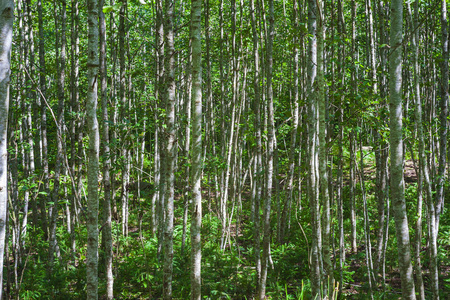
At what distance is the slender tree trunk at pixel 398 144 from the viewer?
287cm

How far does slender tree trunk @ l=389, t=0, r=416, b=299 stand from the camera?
113 inches

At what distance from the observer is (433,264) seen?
4734mm

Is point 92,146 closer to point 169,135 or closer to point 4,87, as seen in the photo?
point 169,135

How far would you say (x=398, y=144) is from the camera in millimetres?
2895

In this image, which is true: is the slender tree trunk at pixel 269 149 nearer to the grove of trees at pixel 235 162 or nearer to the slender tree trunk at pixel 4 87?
the grove of trees at pixel 235 162

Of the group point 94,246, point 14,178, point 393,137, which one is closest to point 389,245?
point 393,137

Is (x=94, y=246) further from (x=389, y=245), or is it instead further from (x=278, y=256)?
(x=389, y=245)

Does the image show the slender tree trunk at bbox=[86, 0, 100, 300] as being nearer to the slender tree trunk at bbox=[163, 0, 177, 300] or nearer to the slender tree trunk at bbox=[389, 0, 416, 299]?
the slender tree trunk at bbox=[163, 0, 177, 300]

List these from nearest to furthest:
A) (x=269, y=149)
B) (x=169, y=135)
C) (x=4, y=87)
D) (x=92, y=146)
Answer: (x=4, y=87)
(x=92, y=146)
(x=169, y=135)
(x=269, y=149)

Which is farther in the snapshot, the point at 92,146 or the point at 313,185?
the point at 313,185

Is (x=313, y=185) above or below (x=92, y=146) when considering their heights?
below

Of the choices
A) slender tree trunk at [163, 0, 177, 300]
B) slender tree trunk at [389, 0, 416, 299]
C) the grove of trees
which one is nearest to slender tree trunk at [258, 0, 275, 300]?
the grove of trees

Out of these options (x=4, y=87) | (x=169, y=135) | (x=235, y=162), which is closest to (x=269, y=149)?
(x=169, y=135)

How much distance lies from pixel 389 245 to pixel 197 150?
6602 millimetres
